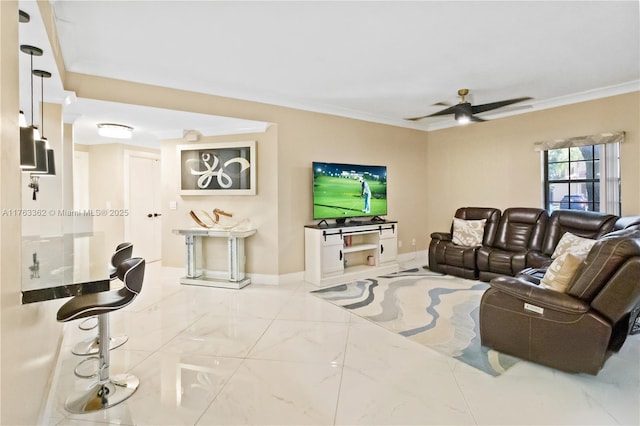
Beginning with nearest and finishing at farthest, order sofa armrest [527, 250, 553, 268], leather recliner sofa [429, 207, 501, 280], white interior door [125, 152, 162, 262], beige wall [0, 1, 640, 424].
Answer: beige wall [0, 1, 640, 424]
sofa armrest [527, 250, 553, 268]
leather recliner sofa [429, 207, 501, 280]
white interior door [125, 152, 162, 262]

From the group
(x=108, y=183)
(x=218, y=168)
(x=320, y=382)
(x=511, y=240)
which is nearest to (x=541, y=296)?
(x=320, y=382)

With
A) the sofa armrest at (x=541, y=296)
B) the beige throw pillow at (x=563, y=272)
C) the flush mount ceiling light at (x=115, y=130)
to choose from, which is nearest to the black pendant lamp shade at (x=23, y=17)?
the flush mount ceiling light at (x=115, y=130)

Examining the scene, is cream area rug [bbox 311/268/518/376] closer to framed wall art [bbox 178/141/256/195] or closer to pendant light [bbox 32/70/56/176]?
framed wall art [bbox 178/141/256/195]

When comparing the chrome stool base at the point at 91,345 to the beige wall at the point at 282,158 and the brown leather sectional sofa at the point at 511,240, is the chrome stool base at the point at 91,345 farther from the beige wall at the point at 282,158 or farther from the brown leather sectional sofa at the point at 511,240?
the brown leather sectional sofa at the point at 511,240

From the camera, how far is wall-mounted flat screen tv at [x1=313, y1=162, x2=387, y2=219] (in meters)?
5.02

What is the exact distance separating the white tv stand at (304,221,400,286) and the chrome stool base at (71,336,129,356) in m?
2.56

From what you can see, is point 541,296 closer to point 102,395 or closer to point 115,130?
point 102,395

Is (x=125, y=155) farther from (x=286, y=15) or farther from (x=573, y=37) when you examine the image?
(x=573, y=37)

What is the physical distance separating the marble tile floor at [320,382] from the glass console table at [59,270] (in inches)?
34.3

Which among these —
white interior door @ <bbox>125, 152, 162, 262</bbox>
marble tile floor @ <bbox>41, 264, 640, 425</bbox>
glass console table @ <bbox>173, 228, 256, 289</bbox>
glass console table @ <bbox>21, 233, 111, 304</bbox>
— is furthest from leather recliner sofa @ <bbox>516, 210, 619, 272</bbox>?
white interior door @ <bbox>125, 152, 162, 262</bbox>

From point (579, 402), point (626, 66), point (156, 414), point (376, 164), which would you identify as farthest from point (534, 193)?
point (156, 414)

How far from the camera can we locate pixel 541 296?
2.39 m

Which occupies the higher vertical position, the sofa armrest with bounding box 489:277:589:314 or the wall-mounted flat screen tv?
the wall-mounted flat screen tv

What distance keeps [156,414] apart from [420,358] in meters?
1.92
